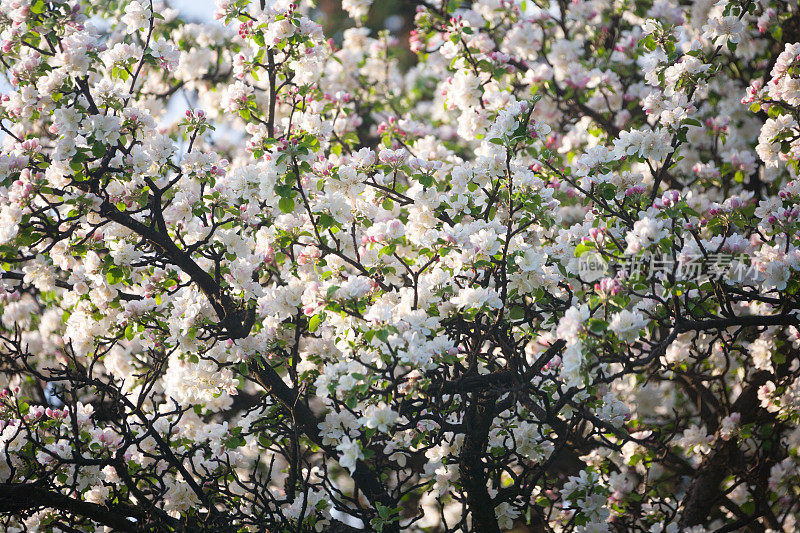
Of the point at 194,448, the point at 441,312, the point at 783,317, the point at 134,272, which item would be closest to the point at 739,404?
the point at 783,317

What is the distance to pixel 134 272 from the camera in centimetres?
363

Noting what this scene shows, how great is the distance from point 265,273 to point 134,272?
803mm

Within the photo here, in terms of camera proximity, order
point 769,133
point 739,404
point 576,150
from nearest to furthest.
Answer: point 769,133
point 739,404
point 576,150

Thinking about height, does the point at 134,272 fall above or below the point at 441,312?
above

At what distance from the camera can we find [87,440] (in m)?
3.65

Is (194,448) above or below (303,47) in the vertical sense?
below

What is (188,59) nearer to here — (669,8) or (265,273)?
(265,273)

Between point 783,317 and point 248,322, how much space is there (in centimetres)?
247

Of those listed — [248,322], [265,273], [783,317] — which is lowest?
[783,317]

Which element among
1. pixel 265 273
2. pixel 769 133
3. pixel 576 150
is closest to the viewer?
pixel 769 133

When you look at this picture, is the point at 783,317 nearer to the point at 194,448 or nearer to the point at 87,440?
the point at 194,448

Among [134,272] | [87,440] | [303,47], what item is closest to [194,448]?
[87,440]

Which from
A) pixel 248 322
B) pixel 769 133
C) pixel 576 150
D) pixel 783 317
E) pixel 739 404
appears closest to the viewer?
pixel 783 317

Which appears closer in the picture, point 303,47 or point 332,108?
point 303,47
